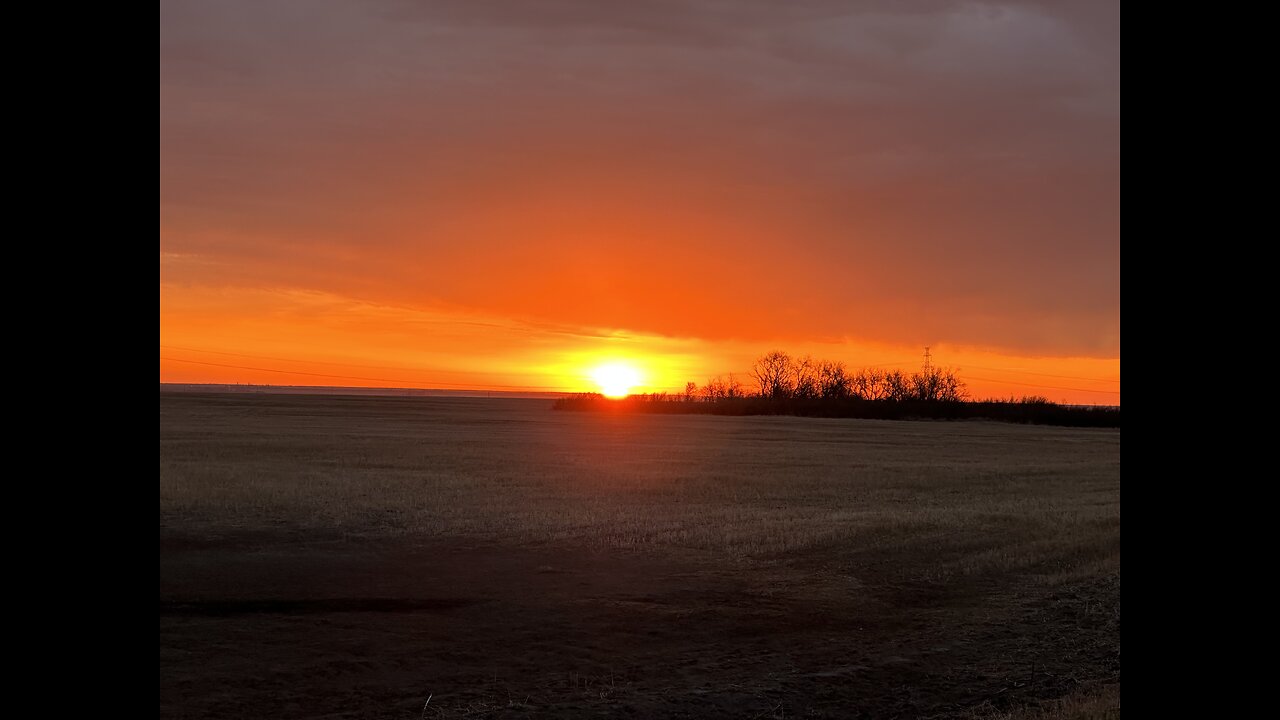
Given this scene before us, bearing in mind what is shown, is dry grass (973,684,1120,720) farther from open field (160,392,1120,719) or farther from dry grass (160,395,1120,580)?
dry grass (160,395,1120,580)

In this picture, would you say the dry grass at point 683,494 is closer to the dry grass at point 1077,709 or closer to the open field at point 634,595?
the open field at point 634,595

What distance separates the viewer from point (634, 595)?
1652 centimetres

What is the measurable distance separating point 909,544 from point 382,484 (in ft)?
61.1

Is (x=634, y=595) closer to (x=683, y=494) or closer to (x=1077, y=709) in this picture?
(x=1077, y=709)

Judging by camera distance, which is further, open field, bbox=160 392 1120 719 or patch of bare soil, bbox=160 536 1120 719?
open field, bbox=160 392 1120 719

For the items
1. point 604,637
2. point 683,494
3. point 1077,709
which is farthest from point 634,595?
point 683,494

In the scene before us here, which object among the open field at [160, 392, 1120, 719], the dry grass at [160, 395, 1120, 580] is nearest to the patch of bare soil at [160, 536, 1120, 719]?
the open field at [160, 392, 1120, 719]

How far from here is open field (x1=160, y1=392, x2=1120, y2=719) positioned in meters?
11.0

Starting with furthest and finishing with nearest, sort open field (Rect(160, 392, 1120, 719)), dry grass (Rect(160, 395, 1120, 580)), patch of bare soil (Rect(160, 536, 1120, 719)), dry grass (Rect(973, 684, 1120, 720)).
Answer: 1. dry grass (Rect(160, 395, 1120, 580))
2. open field (Rect(160, 392, 1120, 719))
3. patch of bare soil (Rect(160, 536, 1120, 719))
4. dry grass (Rect(973, 684, 1120, 720))

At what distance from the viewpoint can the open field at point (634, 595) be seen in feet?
36.0

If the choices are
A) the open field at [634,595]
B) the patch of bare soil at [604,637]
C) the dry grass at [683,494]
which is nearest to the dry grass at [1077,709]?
the open field at [634,595]
